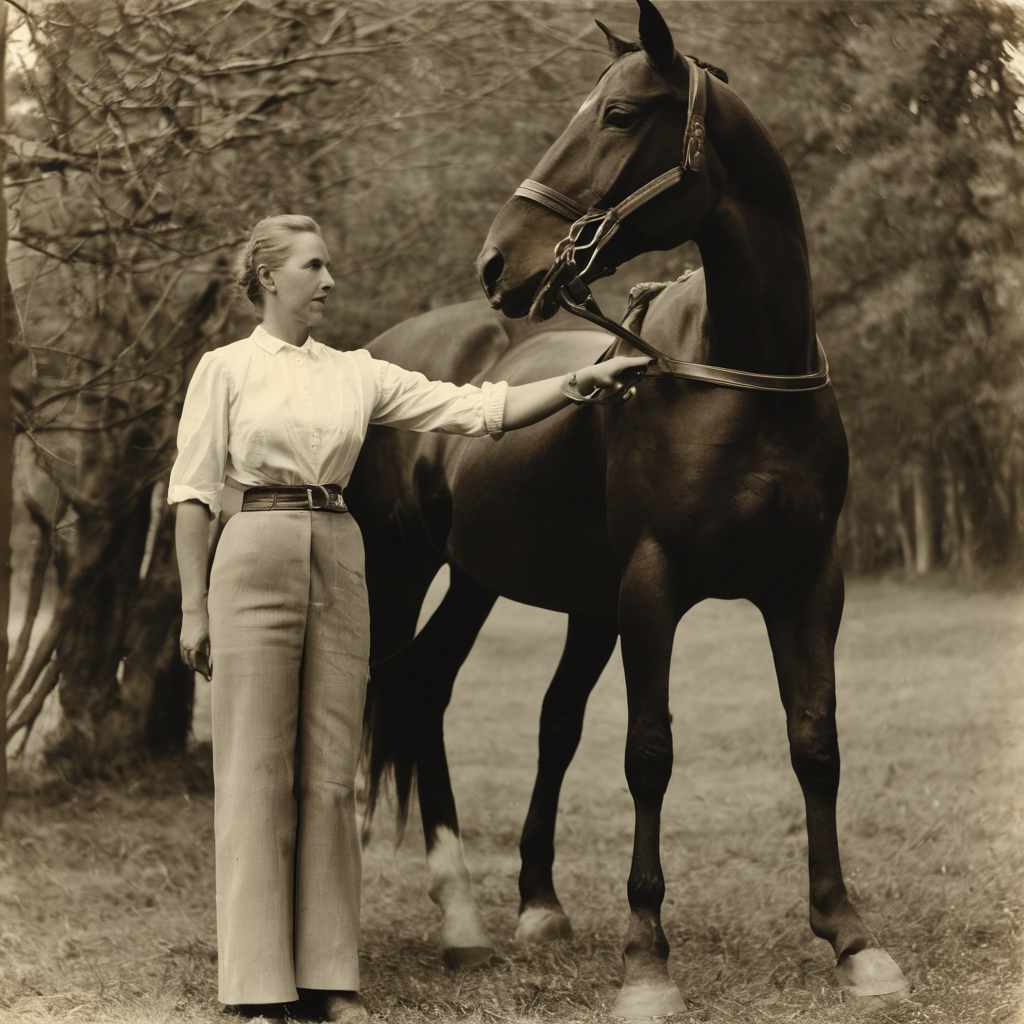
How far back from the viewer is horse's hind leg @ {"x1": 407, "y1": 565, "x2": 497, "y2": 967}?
15.3 feet

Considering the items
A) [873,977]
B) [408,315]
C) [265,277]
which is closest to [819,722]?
[873,977]

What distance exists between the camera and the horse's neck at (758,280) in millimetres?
3697

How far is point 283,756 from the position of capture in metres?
3.56

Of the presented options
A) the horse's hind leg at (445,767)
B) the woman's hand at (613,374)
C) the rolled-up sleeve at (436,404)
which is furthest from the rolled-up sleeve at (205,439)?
the horse's hind leg at (445,767)

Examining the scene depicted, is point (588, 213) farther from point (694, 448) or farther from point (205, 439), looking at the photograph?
point (205, 439)

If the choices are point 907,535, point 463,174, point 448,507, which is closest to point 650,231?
point 448,507

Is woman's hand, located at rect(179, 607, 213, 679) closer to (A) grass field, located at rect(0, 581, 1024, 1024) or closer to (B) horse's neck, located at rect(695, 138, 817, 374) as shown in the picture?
(A) grass field, located at rect(0, 581, 1024, 1024)

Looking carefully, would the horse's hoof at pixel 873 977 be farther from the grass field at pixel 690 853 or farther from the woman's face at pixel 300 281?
the woman's face at pixel 300 281

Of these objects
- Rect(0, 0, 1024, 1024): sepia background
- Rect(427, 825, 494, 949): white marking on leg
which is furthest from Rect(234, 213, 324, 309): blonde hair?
Rect(427, 825, 494, 949): white marking on leg

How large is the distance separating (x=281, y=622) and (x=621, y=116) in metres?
1.65

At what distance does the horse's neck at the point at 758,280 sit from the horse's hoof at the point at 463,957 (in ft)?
7.38

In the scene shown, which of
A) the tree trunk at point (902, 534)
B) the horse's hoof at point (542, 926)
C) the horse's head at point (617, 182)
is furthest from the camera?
the tree trunk at point (902, 534)

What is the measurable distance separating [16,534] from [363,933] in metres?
4.98

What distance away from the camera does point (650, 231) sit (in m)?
3.62
